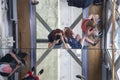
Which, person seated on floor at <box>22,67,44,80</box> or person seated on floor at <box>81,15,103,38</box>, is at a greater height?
person seated on floor at <box>81,15,103,38</box>

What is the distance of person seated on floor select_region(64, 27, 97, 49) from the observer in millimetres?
1158

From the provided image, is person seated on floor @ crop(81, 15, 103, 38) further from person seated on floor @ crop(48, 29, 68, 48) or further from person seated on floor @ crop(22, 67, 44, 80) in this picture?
person seated on floor @ crop(22, 67, 44, 80)

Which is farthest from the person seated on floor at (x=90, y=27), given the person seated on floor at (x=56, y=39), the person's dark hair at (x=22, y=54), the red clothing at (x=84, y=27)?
the person's dark hair at (x=22, y=54)

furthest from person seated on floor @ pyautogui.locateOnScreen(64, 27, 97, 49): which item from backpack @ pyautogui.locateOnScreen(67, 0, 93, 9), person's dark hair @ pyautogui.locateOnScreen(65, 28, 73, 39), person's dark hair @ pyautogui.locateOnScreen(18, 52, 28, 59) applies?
person's dark hair @ pyautogui.locateOnScreen(18, 52, 28, 59)

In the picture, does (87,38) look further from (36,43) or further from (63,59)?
(36,43)

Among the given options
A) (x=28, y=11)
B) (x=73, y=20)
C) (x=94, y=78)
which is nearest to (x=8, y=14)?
(x=28, y=11)

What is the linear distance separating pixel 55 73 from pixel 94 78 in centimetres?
22

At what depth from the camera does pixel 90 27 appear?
3.75 feet

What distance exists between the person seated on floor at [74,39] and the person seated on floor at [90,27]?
0.12 ft

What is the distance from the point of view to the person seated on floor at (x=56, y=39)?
45.4 inches

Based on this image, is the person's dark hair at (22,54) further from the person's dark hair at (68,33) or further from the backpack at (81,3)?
the backpack at (81,3)

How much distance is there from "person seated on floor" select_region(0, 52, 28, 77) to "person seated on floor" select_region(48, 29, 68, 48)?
0.19 meters

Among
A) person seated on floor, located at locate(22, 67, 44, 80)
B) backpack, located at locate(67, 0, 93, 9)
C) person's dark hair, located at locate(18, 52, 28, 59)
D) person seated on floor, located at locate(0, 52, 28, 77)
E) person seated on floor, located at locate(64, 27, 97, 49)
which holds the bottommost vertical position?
person seated on floor, located at locate(22, 67, 44, 80)

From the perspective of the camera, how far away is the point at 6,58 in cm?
114
